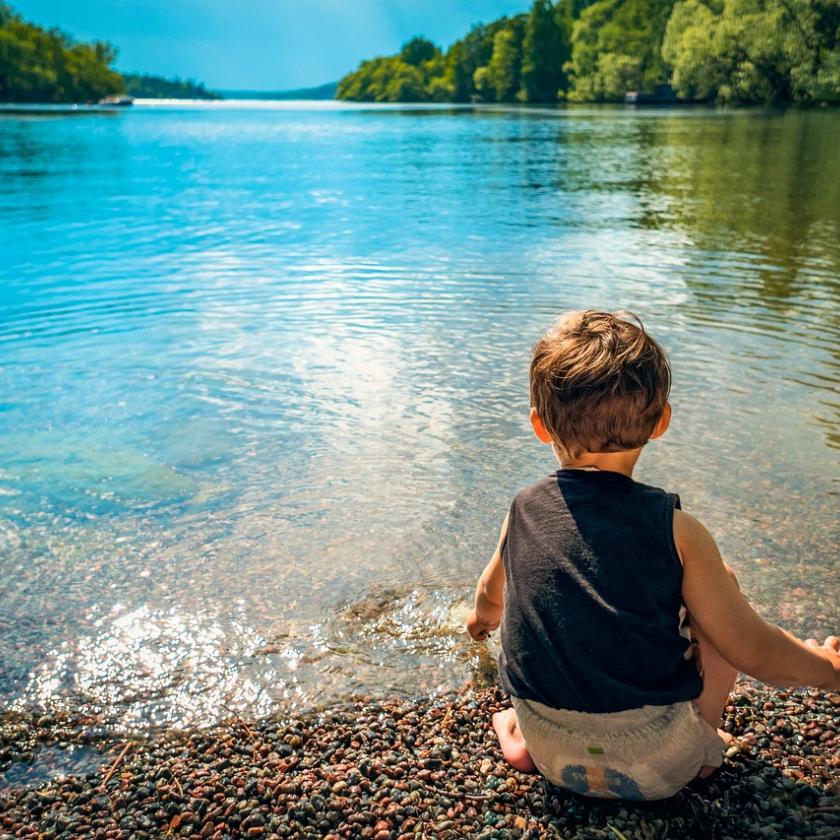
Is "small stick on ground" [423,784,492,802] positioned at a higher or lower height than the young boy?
lower

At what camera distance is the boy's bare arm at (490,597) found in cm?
279

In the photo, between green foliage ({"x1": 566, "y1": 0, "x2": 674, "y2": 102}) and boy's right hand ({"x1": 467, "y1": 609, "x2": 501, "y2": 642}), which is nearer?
boy's right hand ({"x1": 467, "y1": 609, "x2": 501, "y2": 642})

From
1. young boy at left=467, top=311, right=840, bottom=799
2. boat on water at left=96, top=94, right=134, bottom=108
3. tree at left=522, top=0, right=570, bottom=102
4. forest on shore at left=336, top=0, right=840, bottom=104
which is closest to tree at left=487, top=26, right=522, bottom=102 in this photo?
forest on shore at left=336, top=0, right=840, bottom=104

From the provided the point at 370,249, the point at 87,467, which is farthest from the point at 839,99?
the point at 87,467

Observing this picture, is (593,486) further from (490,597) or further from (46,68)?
(46,68)

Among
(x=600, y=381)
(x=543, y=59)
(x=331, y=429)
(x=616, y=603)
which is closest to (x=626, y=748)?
(x=616, y=603)

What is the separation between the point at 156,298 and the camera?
34.7ft

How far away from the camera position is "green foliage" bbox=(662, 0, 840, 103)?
206 ft

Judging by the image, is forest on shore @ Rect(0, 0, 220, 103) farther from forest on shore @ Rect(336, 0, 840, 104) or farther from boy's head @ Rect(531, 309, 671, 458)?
boy's head @ Rect(531, 309, 671, 458)

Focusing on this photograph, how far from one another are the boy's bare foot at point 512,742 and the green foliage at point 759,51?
68868 millimetres

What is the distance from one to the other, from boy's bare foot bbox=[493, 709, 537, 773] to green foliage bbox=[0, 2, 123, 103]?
143 metres

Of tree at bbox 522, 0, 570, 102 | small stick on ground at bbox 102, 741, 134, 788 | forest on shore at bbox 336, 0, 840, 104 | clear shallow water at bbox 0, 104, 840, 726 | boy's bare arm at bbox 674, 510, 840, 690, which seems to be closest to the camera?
boy's bare arm at bbox 674, 510, 840, 690

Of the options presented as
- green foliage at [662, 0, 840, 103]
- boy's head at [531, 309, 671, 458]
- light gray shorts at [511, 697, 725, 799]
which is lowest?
light gray shorts at [511, 697, 725, 799]

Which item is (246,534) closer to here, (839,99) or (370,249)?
(370,249)
